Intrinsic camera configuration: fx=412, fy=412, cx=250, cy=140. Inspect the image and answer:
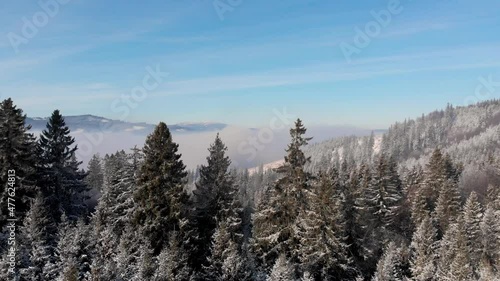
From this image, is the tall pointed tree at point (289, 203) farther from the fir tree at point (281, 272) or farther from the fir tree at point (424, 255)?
the fir tree at point (424, 255)

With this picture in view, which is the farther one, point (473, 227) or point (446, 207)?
point (446, 207)

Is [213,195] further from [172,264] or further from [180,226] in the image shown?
[172,264]

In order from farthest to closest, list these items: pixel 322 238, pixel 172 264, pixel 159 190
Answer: pixel 322 238
pixel 159 190
pixel 172 264

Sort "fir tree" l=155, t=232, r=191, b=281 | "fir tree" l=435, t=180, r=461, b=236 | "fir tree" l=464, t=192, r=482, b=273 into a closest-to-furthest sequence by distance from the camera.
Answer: "fir tree" l=155, t=232, r=191, b=281, "fir tree" l=464, t=192, r=482, b=273, "fir tree" l=435, t=180, r=461, b=236

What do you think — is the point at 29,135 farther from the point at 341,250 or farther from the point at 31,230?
the point at 341,250

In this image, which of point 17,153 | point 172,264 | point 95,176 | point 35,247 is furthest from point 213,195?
point 95,176

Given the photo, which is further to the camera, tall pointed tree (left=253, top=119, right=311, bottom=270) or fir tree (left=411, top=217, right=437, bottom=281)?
fir tree (left=411, top=217, right=437, bottom=281)

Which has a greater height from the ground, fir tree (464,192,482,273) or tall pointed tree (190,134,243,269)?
tall pointed tree (190,134,243,269)

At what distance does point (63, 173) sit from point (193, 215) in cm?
1873

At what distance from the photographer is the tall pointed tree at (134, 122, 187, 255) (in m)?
34.3

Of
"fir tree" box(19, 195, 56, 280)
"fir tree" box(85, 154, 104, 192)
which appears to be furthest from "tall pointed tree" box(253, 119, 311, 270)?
"fir tree" box(85, 154, 104, 192)

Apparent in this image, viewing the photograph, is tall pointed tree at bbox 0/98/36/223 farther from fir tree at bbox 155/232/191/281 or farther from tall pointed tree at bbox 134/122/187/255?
fir tree at bbox 155/232/191/281

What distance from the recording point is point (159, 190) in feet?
115

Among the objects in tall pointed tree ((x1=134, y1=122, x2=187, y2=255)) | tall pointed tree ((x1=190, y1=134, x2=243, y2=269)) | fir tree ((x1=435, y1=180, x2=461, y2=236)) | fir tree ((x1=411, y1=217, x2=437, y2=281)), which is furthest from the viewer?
fir tree ((x1=435, y1=180, x2=461, y2=236))
